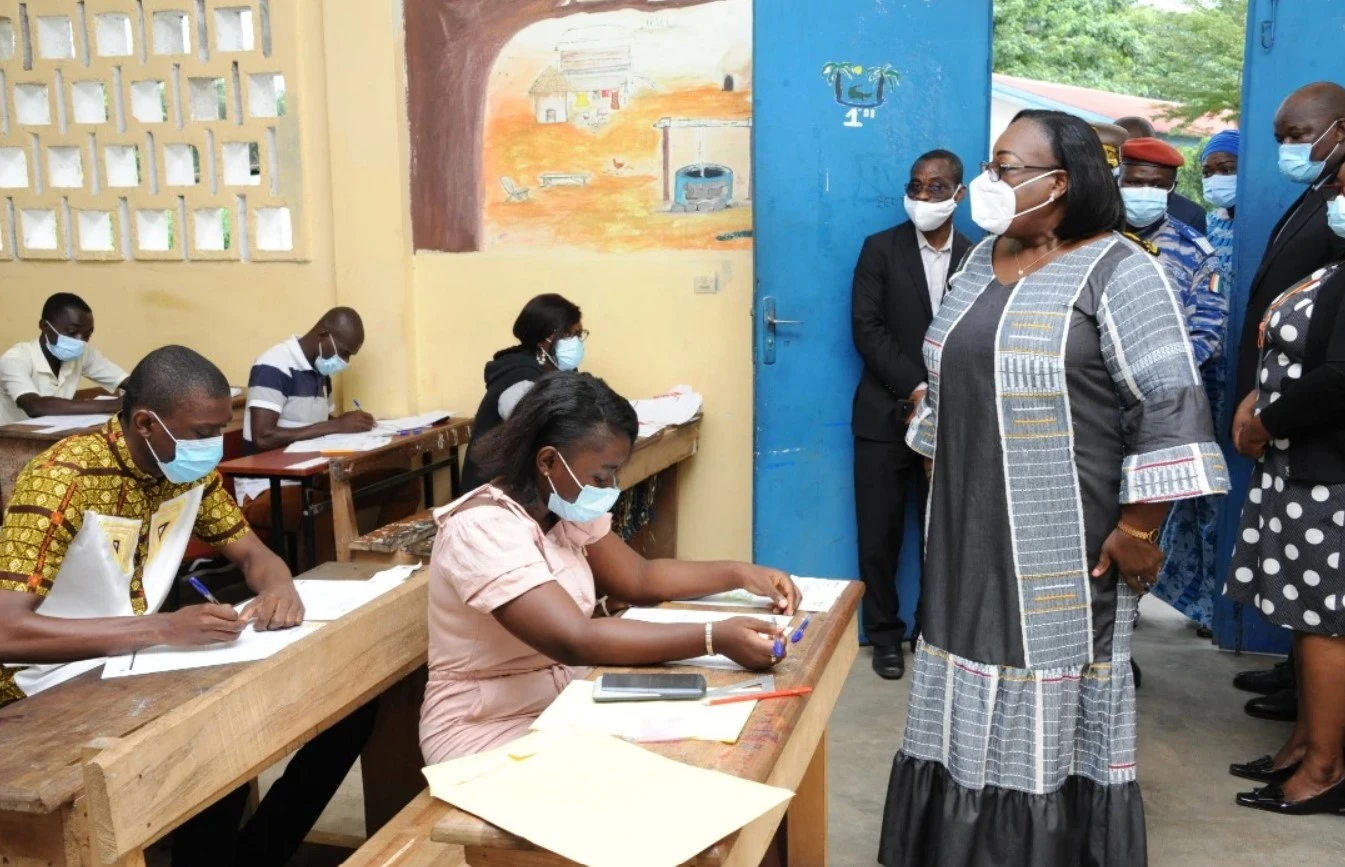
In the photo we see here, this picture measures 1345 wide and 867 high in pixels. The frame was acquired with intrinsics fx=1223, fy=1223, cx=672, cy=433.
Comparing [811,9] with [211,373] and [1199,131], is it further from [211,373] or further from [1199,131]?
[1199,131]

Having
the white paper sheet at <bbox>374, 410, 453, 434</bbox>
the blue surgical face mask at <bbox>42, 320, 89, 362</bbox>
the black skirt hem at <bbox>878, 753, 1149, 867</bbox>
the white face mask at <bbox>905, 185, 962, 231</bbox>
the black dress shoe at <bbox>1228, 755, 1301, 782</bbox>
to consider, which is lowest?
the black dress shoe at <bbox>1228, 755, 1301, 782</bbox>

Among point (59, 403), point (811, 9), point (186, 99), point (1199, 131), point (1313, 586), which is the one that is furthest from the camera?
point (1199, 131)

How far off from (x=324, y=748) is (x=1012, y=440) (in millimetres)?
1652

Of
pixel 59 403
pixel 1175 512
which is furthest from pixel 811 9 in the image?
pixel 59 403

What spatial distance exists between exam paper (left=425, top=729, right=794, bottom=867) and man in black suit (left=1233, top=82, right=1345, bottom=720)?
2.82m

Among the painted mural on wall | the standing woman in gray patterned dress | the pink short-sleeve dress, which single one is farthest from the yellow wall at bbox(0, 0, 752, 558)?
the pink short-sleeve dress

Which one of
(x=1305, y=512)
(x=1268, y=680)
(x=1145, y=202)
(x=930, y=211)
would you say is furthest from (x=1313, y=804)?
(x=930, y=211)

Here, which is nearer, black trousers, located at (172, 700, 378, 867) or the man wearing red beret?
black trousers, located at (172, 700, 378, 867)

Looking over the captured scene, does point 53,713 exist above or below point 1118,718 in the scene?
above

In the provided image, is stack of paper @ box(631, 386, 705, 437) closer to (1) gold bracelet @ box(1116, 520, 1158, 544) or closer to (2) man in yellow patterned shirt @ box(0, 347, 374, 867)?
(2) man in yellow patterned shirt @ box(0, 347, 374, 867)

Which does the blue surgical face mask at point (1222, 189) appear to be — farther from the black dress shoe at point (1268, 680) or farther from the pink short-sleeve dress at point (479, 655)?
the pink short-sleeve dress at point (479, 655)

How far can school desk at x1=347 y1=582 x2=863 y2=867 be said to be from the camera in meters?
1.50

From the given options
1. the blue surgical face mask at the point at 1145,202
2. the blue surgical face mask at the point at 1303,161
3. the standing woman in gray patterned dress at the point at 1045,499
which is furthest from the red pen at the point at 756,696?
the blue surgical face mask at the point at 1145,202

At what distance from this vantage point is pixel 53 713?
1.96 metres
